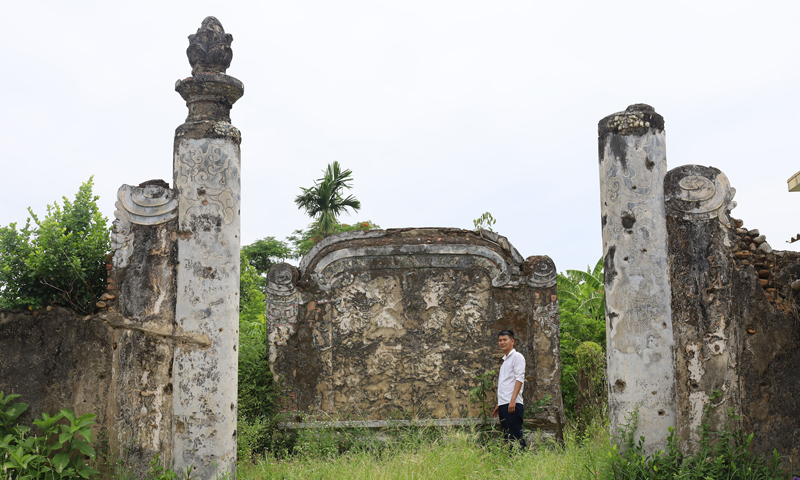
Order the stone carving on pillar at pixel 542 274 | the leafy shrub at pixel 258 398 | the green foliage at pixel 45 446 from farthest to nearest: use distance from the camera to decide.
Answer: the stone carving on pillar at pixel 542 274, the leafy shrub at pixel 258 398, the green foliage at pixel 45 446

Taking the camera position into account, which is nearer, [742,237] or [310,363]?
[742,237]

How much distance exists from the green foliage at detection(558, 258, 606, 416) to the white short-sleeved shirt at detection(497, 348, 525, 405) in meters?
2.61

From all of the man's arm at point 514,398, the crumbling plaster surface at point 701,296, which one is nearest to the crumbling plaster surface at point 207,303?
the man's arm at point 514,398

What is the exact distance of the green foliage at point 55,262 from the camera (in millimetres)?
4914

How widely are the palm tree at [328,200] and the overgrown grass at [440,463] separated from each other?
15259mm

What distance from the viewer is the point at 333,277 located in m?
7.50

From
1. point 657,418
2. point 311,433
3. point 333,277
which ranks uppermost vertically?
point 333,277

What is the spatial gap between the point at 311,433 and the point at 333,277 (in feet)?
6.01

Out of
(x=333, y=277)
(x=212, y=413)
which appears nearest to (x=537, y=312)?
(x=333, y=277)

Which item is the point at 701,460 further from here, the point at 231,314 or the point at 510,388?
the point at 231,314

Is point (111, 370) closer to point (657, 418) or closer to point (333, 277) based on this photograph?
point (333, 277)

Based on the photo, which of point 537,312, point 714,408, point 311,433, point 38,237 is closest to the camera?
point 714,408

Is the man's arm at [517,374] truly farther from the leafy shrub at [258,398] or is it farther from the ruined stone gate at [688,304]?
the leafy shrub at [258,398]

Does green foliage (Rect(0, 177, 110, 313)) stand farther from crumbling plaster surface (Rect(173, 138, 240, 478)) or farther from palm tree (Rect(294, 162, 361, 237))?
palm tree (Rect(294, 162, 361, 237))
